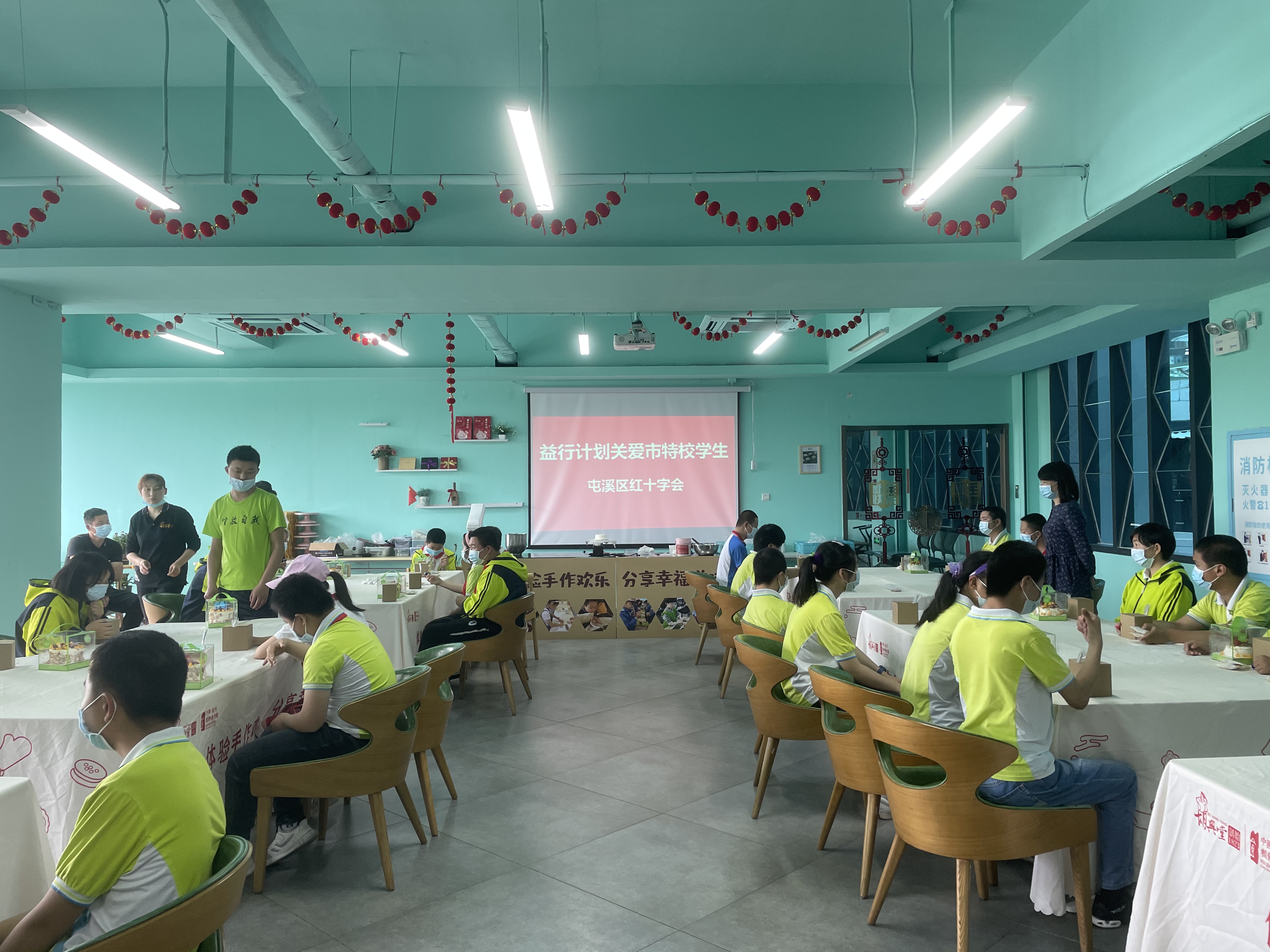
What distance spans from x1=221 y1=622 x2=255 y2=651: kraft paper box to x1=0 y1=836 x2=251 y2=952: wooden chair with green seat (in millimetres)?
1918

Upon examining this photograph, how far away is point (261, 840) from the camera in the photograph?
2854mm

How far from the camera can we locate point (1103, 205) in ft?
14.2

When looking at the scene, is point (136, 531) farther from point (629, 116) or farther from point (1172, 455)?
point (1172, 455)

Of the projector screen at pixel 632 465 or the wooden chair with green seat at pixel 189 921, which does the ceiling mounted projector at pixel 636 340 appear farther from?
the wooden chair with green seat at pixel 189 921

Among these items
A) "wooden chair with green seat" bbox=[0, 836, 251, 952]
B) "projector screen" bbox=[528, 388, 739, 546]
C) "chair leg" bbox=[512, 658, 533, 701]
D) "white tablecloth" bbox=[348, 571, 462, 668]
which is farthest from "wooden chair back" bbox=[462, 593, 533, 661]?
"projector screen" bbox=[528, 388, 739, 546]

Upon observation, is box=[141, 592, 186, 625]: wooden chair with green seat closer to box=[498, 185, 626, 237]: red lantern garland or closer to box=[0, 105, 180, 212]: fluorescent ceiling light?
box=[0, 105, 180, 212]: fluorescent ceiling light

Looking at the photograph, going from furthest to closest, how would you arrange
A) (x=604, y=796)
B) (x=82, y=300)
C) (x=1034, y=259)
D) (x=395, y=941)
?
(x=82, y=300), (x=1034, y=259), (x=604, y=796), (x=395, y=941)

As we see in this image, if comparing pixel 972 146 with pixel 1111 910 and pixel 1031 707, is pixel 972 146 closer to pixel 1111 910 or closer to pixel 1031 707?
pixel 1031 707

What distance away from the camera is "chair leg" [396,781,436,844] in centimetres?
317

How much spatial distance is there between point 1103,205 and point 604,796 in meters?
3.98

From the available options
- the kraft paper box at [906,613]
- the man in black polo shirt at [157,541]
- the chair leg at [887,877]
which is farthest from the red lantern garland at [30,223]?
the chair leg at [887,877]

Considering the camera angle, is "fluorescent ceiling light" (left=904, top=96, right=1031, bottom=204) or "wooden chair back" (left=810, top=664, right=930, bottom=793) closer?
"wooden chair back" (left=810, top=664, right=930, bottom=793)

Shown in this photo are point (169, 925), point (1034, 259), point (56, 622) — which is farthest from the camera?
point (1034, 259)

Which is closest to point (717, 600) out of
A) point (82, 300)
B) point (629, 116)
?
point (629, 116)
